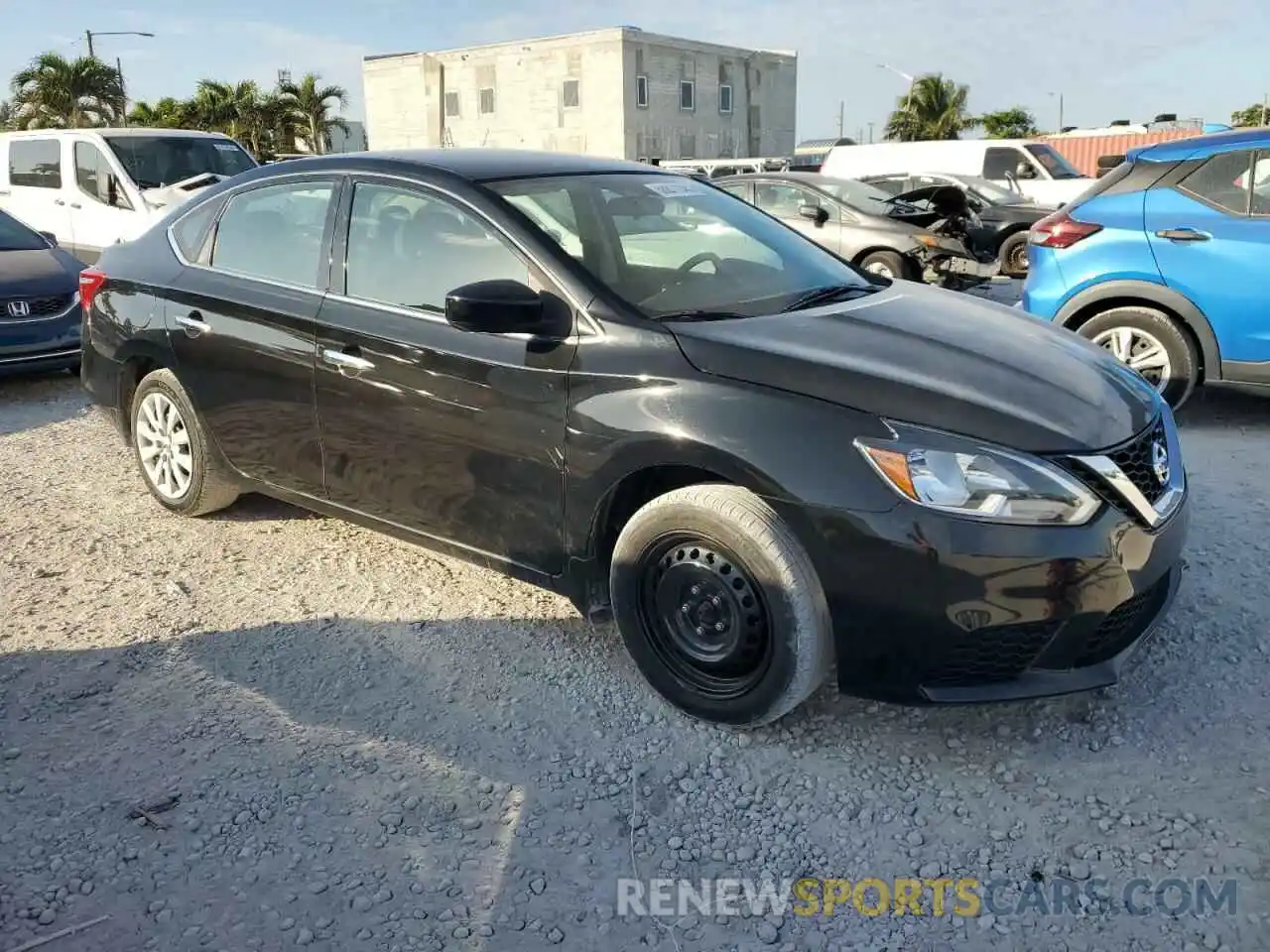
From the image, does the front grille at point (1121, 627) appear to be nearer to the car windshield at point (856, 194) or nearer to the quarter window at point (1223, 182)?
the quarter window at point (1223, 182)

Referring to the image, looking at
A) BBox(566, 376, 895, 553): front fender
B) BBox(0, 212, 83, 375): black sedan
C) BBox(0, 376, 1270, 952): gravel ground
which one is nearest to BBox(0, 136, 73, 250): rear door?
BBox(0, 212, 83, 375): black sedan

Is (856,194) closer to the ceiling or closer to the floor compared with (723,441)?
closer to the ceiling

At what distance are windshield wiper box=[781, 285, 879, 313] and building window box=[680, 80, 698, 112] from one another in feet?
172

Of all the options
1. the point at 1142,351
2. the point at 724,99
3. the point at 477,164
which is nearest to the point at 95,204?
the point at 477,164

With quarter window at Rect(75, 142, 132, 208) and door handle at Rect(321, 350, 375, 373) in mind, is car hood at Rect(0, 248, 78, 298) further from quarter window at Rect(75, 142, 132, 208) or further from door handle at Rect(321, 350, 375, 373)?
door handle at Rect(321, 350, 375, 373)

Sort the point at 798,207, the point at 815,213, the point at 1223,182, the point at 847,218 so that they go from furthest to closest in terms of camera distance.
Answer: the point at 798,207 → the point at 847,218 → the point at 815,213 → the point at 1223,182

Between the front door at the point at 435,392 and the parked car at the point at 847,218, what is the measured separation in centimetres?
749

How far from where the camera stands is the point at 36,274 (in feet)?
25.3

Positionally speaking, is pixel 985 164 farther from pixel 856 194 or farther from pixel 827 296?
pixel 827 296

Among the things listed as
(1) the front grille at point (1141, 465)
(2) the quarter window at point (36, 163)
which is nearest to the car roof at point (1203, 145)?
(1) the front grille at point (1141, 465)

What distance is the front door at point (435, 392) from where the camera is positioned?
3283mm

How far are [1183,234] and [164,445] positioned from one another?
17.7 ft

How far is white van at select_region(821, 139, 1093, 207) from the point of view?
55.6 feet

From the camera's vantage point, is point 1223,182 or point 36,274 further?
point 36,274
